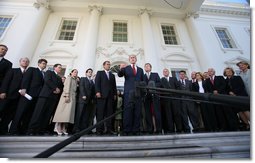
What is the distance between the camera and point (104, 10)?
8422mm

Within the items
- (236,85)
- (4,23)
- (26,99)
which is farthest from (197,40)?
(4,23)

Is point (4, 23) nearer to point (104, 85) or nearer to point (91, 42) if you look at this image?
point (91, 42)

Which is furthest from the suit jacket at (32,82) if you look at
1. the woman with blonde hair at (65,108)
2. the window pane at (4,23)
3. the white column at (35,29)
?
the window pane at (4,23)

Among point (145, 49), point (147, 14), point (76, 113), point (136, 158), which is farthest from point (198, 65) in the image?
point (136, 158)

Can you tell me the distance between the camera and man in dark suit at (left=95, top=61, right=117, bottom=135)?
2.87m

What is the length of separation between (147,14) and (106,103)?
6.87m

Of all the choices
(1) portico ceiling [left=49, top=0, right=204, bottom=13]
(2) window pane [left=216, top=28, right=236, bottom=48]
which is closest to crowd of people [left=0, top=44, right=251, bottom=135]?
(2) window pane [left=216, top=28, right=236, bottom=48]

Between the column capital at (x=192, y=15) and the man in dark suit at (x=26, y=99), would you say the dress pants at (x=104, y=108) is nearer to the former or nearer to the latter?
the man in dark suit at (x=26, y=99)

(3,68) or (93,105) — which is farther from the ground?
(3,68)

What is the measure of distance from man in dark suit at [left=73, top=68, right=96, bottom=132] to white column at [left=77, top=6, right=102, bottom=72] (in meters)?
3.11

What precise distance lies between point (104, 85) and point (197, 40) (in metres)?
6.48

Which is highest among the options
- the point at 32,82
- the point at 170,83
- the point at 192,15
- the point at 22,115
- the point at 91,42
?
the point at 192,15

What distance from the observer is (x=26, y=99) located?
8.85 ft

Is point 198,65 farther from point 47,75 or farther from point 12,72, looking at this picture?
point 12,72
